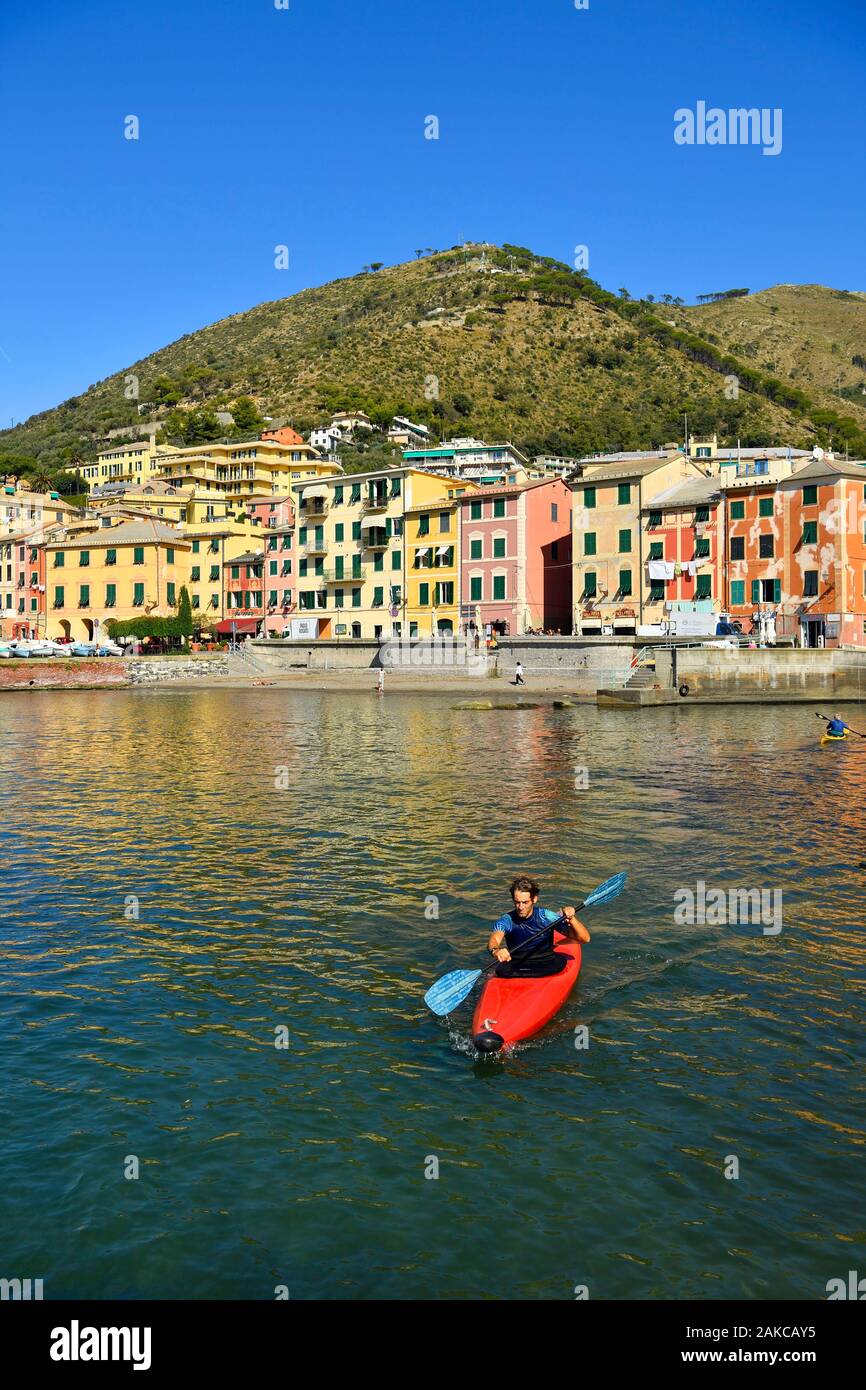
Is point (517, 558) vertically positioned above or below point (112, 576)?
below

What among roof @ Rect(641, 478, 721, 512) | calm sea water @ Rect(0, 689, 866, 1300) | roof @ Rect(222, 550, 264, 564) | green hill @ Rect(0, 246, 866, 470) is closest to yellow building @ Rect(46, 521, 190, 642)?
roof @ Rect(222, 550, 264, 564)

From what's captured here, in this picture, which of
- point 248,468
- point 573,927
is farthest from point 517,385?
point 573,927

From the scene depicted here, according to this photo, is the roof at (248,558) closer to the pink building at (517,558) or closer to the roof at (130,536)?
the roof at (130,536)

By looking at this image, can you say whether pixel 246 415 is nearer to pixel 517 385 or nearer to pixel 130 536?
pixel 517 385

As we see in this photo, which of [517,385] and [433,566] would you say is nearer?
[433,566]

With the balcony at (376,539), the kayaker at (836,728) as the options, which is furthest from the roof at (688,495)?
the kayaker at (836,728)

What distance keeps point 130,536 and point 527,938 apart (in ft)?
289

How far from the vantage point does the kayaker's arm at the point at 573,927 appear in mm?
10953

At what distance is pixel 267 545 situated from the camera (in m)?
88.8

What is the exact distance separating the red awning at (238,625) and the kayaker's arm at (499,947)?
3177 inches

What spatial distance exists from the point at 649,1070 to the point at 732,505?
58.5 m

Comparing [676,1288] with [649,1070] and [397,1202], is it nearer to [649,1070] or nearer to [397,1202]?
[397,1202]

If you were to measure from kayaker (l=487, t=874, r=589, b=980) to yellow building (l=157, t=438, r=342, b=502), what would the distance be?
392ft

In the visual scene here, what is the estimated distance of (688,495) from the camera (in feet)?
214
